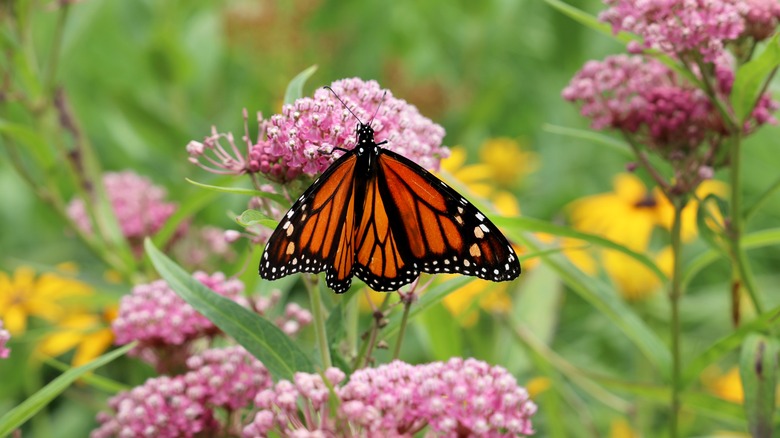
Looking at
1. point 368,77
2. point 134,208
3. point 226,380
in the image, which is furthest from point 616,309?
point 368,77

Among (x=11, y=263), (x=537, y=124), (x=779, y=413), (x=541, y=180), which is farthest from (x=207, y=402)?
(x=537, y=124)

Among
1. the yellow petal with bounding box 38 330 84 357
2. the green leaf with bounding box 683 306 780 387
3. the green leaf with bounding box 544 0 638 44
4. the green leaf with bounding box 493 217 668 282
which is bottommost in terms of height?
the green leaf with bounding box 683 306 780 387

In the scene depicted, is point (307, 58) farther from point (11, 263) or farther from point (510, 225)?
point (510, 225)

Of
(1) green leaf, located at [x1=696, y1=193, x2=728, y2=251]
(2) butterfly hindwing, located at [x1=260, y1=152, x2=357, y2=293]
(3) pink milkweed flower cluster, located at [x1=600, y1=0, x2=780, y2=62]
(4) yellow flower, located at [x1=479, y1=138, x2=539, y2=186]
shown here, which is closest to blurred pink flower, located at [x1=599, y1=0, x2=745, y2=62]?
(3) pink milkweed flower cluster, located at [x1=600, y1=0, x2=780, y2=62]

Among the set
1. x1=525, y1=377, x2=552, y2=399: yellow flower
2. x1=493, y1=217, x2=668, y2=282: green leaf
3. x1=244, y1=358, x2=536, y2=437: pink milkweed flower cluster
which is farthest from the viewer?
x1=525, y1=377, x2=552, y2=399: yellow flower

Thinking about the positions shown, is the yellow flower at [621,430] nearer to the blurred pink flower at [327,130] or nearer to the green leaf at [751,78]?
the green leaf at [751,78]

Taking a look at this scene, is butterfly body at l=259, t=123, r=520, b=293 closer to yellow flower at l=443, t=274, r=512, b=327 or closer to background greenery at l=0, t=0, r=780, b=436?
yellow flower at l=443, t=274, r=512, b=327

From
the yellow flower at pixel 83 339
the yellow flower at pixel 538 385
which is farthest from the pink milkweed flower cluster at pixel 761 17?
the yellow flower at pixel 83 339
